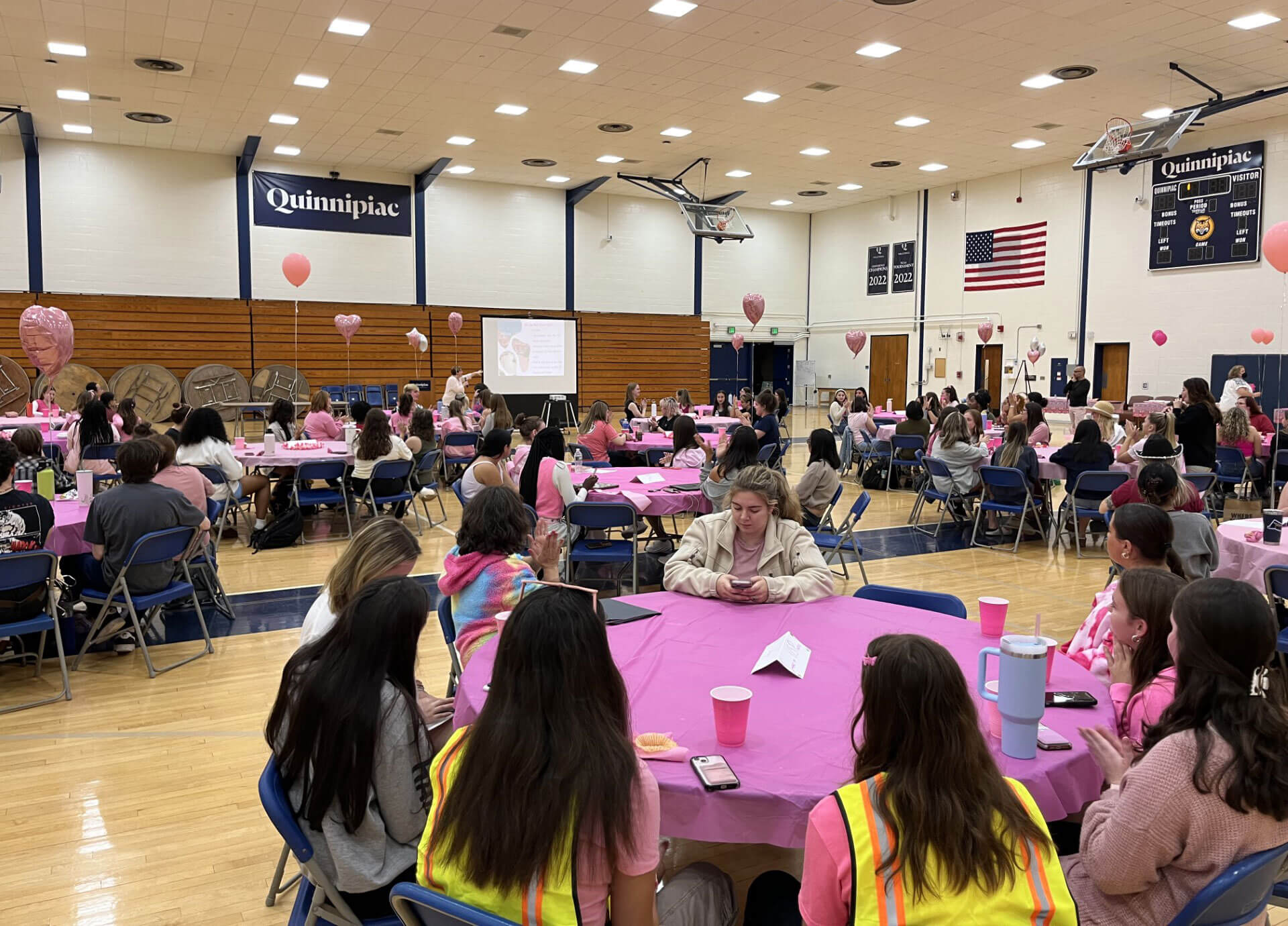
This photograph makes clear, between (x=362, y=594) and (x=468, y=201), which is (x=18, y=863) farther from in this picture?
(x=468, y=201)

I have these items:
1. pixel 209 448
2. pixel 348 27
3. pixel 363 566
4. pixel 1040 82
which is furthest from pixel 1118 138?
pixel 363 566

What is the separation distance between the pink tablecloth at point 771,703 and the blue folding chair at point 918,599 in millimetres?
109

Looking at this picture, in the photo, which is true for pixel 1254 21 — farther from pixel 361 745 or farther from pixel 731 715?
pixel 361 745

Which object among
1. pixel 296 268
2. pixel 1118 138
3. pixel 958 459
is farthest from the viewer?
pixel 296 268

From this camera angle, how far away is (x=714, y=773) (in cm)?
197

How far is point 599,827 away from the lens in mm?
1530

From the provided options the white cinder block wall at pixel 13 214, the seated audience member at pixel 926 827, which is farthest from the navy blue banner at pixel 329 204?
the seated audience member at pixel 926 827

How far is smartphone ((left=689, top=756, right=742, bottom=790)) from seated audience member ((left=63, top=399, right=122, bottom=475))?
7124mm

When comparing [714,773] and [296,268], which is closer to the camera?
[714,773]

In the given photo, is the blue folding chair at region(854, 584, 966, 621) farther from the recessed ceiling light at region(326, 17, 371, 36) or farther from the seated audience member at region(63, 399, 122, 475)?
the recessed ceiling light at region(326, 17, 371, 36)

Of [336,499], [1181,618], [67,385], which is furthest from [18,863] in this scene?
[67,385]

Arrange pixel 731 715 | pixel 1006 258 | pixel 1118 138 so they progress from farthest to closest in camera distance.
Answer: pixel 1006 258
pixel 1118 138
pixel 731 715

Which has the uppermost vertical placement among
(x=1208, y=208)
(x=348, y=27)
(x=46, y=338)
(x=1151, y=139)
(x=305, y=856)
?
(x=348, y=27)

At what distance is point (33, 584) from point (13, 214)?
14.5 metres
